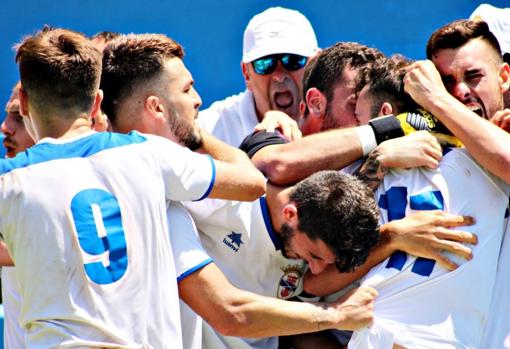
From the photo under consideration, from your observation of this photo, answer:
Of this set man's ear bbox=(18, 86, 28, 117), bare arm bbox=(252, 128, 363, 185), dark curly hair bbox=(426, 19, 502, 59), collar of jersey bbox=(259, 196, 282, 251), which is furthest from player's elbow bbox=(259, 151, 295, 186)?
man's ear bbox=(18, 86, 28, 117)

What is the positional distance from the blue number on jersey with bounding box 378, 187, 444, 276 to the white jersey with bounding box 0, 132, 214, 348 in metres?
0.94

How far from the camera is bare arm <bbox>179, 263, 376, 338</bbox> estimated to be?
3723mm

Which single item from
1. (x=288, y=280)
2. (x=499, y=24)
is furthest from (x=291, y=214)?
(x=499, y=24)

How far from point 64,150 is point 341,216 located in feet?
3.42

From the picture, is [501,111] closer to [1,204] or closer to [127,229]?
[127,229]

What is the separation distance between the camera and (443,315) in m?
3.93

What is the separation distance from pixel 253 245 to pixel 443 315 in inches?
31.3

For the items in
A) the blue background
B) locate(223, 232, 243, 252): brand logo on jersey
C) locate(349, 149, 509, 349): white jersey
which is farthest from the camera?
the blue background

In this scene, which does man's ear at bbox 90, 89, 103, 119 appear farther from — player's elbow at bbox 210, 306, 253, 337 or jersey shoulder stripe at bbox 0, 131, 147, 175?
player's elbow at bbox 210, 306, 253, 337

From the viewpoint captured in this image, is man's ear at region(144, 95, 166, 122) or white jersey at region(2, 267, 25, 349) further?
white jersey at region(2, 267, 25, 349)

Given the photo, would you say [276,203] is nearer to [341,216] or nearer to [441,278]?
[341,216]

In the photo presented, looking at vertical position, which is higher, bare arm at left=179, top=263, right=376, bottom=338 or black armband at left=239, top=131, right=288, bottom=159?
black armband at left=239, top=131, right=288, bottom=159

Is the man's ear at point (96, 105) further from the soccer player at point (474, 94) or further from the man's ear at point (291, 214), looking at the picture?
the soccer player at point (474, 94)

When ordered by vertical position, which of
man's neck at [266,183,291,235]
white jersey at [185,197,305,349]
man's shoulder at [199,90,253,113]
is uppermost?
man's shoulder at [199,90,253,113]
